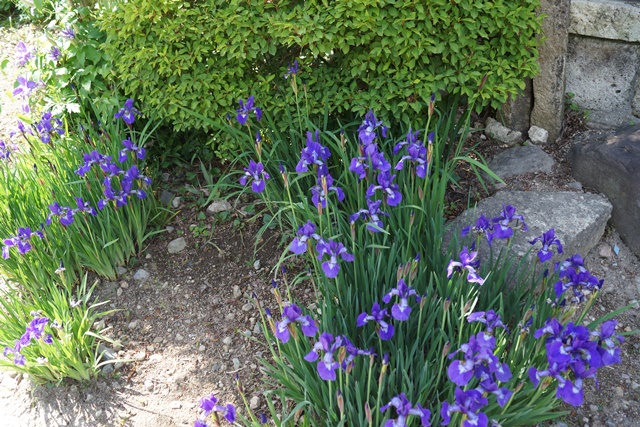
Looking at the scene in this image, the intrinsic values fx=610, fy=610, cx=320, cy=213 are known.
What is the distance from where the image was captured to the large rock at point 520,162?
10.7 feet

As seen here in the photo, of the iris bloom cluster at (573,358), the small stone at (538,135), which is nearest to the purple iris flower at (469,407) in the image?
the iris bloom cluster at (573,358)

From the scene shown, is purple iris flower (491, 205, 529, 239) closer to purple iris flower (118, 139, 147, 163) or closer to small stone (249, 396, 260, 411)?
small stone (249, 396, 260, 411)

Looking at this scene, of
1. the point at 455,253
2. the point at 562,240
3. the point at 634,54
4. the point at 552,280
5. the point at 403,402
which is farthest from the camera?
the point at 634,54

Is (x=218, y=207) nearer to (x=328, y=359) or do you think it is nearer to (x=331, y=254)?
(x=331, y=254)

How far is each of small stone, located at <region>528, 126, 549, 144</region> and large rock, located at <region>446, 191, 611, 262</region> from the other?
0.47 meters

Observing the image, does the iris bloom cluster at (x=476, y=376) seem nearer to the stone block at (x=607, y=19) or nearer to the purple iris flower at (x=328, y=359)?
the purple iris flower at (x=328, y=359)

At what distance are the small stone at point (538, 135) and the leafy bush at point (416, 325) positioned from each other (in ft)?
3.03

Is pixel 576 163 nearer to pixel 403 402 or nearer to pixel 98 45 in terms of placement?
pixel 403 402

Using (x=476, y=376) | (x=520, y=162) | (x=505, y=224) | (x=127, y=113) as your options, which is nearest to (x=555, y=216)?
(x=520, y=162)

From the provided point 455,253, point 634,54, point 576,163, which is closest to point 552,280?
point 455,253

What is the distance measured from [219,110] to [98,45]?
90cm

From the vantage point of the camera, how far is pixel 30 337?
7.76 ft

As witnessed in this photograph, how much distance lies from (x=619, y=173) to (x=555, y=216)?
397 mm

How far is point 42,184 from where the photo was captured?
3.05 m
